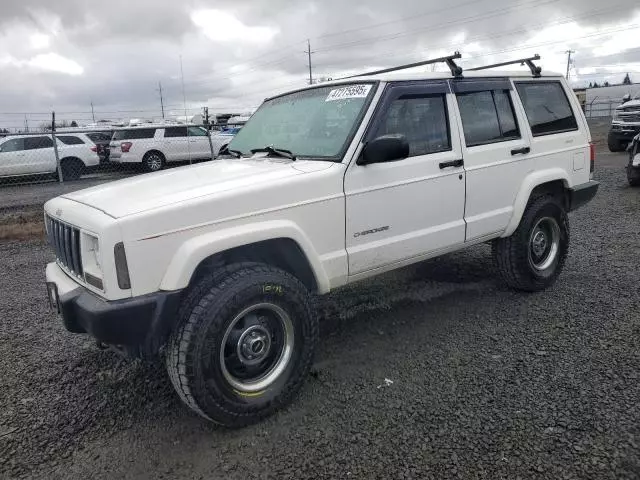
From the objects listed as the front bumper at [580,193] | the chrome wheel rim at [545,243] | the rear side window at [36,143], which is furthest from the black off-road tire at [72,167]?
the front bumper at [580,193]

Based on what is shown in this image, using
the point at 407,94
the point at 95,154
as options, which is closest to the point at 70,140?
the point at 95,154

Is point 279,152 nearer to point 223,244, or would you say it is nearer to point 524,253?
point 223,244

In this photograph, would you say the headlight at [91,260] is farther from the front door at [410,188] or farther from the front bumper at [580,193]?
the front bumper at [580,193]

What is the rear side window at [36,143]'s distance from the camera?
15.7m

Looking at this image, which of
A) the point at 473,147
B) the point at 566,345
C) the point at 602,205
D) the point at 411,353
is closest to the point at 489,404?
the point at 411,353

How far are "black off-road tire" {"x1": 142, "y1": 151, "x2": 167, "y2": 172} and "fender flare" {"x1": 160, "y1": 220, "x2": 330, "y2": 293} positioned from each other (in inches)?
606

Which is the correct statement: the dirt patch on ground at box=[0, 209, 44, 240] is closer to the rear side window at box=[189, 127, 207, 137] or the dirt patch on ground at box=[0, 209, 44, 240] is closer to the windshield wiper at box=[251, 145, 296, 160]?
the windshield wiper at box=[251, 145, 296, 160]

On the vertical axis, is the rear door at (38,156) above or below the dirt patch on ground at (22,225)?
above

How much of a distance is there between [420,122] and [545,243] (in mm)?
2038

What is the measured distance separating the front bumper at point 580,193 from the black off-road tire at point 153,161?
14.8m

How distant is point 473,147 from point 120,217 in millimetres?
2798

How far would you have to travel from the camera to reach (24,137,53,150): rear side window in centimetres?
1568

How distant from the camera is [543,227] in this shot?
197 inches

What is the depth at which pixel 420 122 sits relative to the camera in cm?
392
